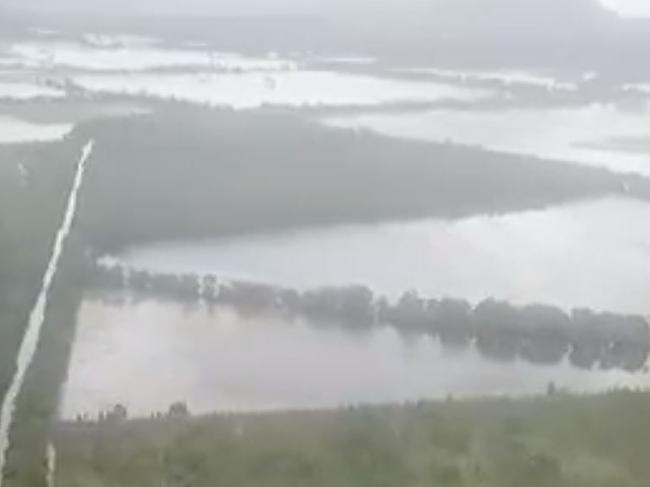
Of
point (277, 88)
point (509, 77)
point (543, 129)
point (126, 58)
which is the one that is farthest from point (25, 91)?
point (509, 77)

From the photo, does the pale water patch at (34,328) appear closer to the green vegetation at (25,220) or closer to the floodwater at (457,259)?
the green vegetation at (25,220)

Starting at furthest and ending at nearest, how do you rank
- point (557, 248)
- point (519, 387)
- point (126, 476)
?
point (557, 248) < point (519, 387) < point (126, 476)

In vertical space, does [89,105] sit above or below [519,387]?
above

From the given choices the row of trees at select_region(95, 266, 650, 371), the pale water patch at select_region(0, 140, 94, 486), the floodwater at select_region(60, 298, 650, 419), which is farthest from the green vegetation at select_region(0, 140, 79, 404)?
the row of trees at select_region(95, 266, 650, 371)

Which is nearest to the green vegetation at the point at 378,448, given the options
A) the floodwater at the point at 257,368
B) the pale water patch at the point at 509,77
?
the floodwater at the point at 257,368

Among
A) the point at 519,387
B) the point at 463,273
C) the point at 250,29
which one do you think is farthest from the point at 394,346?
the point at 250,29

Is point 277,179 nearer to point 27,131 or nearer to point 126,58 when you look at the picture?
point 27,131

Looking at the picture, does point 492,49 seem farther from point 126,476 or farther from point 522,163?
point 126,476
